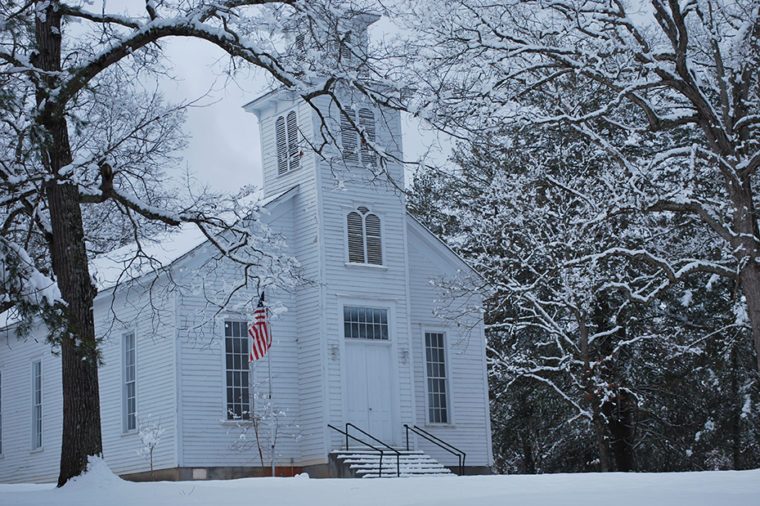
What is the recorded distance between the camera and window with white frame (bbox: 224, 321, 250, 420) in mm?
21641

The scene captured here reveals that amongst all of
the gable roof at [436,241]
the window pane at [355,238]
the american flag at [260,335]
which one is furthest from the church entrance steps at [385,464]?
the gable roof at [436,241]

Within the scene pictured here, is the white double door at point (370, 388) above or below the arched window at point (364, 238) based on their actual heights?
below

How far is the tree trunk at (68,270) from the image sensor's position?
12.2 meters

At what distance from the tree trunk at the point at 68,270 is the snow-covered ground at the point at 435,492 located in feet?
1.37

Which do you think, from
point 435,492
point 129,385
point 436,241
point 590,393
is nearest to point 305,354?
point 129,385

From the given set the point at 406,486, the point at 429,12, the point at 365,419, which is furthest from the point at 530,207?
the point at 406,486

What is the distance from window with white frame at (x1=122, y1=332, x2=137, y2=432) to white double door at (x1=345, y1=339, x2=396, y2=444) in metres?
4.56

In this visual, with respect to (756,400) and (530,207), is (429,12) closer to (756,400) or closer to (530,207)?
(530,207)

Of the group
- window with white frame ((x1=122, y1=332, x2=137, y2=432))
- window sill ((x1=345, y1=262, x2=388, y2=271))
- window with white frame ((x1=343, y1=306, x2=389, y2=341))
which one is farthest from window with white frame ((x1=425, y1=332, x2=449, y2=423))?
window with white frame ((x1=122, y1=332, x2=137, y2=432))

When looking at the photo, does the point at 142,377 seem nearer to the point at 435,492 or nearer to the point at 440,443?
the point at 440,443

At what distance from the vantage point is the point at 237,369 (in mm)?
21828

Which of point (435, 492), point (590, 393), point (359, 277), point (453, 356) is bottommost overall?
point (435, 492)

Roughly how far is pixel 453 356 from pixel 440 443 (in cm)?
218

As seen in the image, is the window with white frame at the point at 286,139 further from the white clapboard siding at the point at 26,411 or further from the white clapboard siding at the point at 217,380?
the white clapboard siding at the point at 26,411
